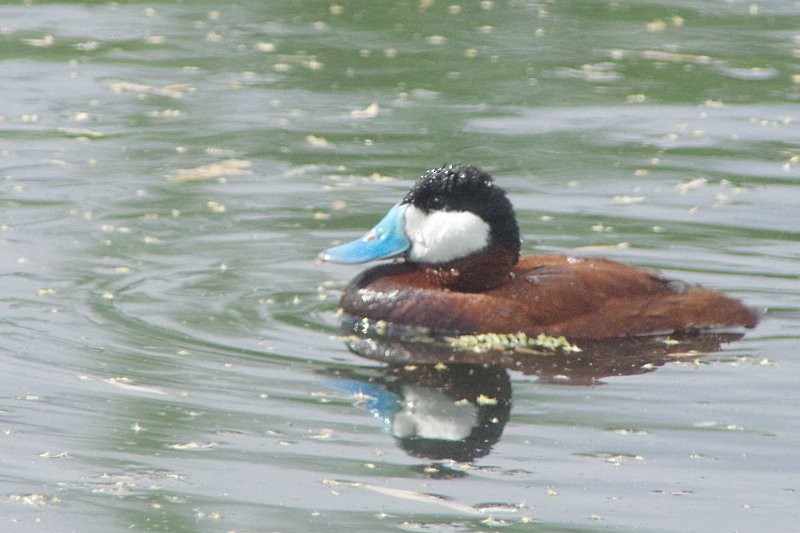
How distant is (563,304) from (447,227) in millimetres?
676

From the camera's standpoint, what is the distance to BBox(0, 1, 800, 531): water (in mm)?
5547

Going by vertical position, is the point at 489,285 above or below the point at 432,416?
above

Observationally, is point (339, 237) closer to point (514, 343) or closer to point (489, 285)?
point (489, 285)

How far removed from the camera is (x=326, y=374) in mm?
6871

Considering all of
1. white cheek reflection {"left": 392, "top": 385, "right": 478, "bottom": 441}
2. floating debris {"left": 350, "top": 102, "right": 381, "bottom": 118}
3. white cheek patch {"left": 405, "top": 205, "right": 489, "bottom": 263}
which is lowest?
white cheek reflection {"left": 392, "top": 385, "right": 478, "bottom": 441}

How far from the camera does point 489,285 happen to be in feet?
25.2

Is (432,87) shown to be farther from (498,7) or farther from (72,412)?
(72,412)

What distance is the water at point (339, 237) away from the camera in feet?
18.2

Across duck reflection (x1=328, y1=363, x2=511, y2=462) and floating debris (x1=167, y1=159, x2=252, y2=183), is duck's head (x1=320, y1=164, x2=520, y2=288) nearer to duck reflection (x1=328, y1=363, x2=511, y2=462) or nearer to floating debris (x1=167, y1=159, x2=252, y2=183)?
duck reflection (x1=328, y1=363, x2=511, y2=462)

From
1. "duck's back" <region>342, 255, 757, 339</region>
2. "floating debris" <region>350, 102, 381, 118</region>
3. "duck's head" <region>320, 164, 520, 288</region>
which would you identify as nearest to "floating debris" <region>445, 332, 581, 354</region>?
"duck's back" <region>342, 255, 757, 339</region>

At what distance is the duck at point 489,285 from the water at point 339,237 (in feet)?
0.87

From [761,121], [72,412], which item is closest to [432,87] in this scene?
[761,121]

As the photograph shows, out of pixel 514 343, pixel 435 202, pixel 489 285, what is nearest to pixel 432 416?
pixel 514 343

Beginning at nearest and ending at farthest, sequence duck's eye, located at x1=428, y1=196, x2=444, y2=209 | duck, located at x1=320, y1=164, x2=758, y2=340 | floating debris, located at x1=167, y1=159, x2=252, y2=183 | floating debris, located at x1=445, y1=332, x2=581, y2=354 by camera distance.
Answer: floating debris, located at x1=445, y1=332, x2=581, y2=354, duck, located at x1=320, y1=164, x2=758, y2=340, duck's eye, located at x1=428, y1=196, x2=444, y2=209, floating debris, located at x1=167, y1=159, x2=252, y2=183
